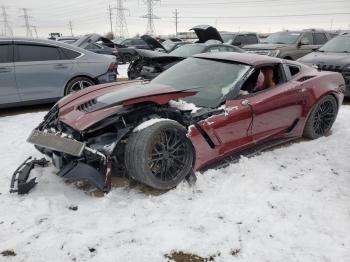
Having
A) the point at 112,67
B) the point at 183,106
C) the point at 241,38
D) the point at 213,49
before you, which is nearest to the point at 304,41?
the point at 241,38

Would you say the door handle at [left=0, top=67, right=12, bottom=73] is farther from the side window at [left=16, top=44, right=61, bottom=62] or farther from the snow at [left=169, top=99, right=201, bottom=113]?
the snow at [left=169, top=99, right=201, bottom=113]

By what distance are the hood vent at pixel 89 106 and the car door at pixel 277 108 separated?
1778 millimetres

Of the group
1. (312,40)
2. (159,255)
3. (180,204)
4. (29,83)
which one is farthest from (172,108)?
(312,40)

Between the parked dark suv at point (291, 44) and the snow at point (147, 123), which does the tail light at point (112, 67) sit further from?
the parked dark suv at point (291, 44)

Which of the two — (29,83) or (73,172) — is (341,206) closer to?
(73,172)

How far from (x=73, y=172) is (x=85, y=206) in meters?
0.34

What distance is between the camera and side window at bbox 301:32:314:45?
43.0 ft

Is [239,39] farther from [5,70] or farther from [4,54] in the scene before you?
[5,70]

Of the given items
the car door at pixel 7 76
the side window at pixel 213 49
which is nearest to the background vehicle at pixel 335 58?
the side window at pixel 213 49

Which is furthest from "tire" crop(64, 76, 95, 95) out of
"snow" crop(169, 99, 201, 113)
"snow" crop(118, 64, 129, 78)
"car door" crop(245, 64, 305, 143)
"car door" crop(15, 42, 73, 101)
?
"snow" crop(118, 64, 129, 78)

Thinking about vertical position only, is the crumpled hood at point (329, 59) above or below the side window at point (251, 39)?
above

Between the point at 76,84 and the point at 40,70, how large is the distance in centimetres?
79

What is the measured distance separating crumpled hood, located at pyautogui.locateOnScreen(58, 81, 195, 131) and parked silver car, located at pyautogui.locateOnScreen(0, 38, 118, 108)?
3.05 meters

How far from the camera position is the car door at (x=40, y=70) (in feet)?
23.5
